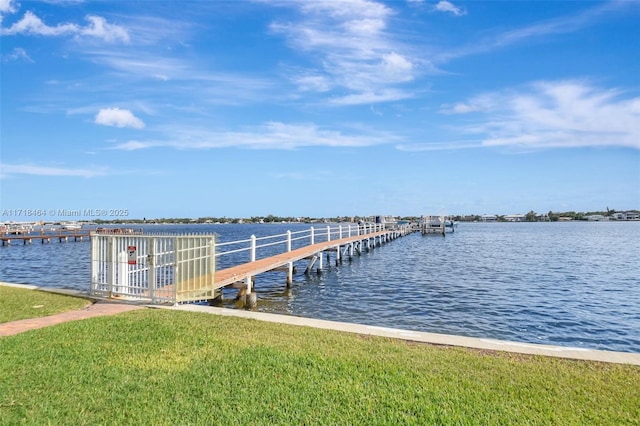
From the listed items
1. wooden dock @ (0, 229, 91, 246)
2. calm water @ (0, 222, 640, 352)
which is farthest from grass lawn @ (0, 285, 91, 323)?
wooden dock @ (0, 229, 91, 246)

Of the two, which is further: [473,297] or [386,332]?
[473,297]

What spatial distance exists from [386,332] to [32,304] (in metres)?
8.46

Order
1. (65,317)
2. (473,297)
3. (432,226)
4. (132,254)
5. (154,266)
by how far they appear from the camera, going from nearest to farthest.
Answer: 1. (65,317)
2. (154,266)
3. (132,254)
4. (473,297)
5. (432,226)

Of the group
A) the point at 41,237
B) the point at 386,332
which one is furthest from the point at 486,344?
the point at 41,237

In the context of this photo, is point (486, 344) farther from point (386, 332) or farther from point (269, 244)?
point (269, 244)

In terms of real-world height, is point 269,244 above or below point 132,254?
below

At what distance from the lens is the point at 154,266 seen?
10.2 m

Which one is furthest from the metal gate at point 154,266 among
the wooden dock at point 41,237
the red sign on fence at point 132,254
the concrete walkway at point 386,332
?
the wooden dock at point 41,237

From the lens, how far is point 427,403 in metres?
4.75

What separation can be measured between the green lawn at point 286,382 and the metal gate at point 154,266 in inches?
116

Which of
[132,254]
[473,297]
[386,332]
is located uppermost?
[132,254]

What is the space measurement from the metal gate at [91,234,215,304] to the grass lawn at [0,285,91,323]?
877 millimetres

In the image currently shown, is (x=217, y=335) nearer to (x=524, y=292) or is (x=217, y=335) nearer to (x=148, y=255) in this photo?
(x=148, y=255)

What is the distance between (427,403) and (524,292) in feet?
49.3
